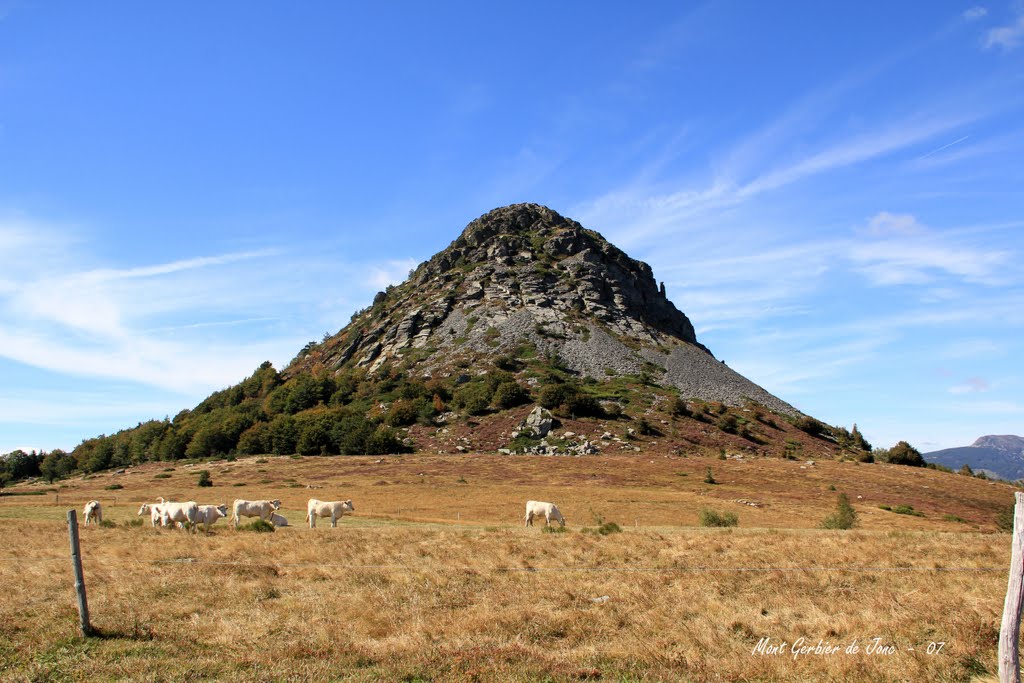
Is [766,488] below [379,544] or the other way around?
below

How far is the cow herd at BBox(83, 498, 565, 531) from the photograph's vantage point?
89.5 ft

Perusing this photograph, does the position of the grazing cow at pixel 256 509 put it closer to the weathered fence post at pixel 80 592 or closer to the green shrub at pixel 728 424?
the weathered fence post at pixel 80 592

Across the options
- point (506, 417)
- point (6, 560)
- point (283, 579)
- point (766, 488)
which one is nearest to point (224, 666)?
point (283, 579)

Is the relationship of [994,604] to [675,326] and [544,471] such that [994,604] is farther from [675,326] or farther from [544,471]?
[675,326]

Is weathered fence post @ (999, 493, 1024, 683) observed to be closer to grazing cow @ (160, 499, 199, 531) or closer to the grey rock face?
grazing cow @ (160, 499, 199, 531)

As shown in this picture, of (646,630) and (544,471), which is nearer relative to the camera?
(646,630)

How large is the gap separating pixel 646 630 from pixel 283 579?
360 inches

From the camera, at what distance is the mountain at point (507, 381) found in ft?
290

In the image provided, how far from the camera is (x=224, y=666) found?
382 inches

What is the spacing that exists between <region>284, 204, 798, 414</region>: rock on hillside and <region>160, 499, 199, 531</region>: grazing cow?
86560mm

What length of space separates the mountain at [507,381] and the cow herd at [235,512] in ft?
152

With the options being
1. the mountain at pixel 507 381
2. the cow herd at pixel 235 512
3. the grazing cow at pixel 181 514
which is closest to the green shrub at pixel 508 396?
the mountain at pixel 507 381

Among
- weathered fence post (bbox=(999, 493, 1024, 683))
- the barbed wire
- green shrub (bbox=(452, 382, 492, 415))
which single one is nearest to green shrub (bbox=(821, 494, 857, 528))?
the barbed wire

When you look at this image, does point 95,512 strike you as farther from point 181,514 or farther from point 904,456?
point 904,456
